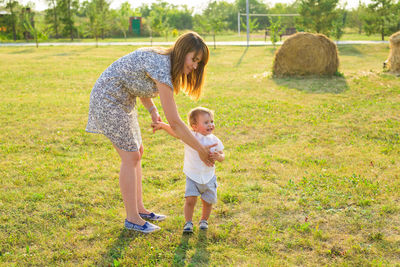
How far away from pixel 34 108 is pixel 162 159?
17.1 ft

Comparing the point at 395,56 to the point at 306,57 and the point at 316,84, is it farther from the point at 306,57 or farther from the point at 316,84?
the point at 316,84

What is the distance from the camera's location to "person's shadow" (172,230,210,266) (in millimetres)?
3592

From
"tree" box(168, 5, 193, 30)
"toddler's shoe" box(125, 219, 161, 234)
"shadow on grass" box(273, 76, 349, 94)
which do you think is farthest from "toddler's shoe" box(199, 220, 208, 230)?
"tree" box(168, 5, 193, 30)

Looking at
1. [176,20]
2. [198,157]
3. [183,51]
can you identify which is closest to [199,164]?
[198,157]

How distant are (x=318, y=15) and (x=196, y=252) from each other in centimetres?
3199

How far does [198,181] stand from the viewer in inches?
149

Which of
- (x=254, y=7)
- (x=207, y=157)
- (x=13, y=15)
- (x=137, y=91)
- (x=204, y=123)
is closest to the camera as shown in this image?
(x=207, y=157)

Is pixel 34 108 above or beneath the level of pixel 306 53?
beneath

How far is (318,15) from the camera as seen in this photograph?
32.0 metres

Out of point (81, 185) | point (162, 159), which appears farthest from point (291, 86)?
point (81, 185)

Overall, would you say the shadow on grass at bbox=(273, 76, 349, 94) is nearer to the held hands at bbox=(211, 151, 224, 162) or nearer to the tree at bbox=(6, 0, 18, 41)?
the held hands at bbox=(211, 151, 224, 162)

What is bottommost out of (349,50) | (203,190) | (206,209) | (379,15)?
(206,209)

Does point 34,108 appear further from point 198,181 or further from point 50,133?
point 198,181

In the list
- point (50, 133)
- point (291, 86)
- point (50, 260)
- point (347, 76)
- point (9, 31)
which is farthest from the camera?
point (9, 31)
